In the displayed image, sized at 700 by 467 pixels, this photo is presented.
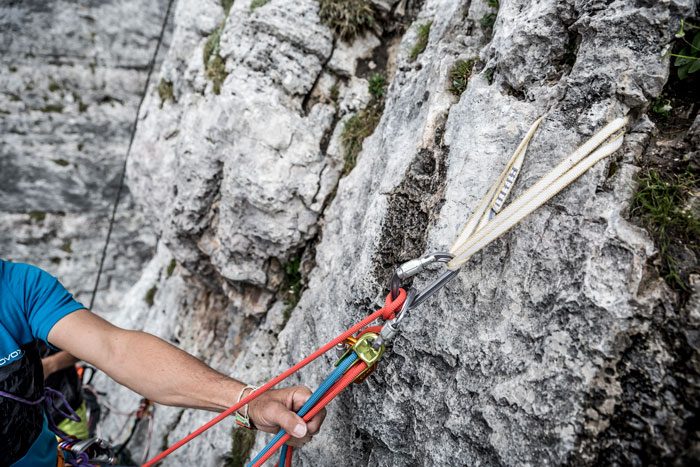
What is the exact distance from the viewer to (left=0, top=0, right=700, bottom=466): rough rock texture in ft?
4.65

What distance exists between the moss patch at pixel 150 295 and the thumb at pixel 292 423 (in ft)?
17.3

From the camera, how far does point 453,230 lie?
6.52 ft

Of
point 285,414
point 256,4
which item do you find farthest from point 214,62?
point 285,414

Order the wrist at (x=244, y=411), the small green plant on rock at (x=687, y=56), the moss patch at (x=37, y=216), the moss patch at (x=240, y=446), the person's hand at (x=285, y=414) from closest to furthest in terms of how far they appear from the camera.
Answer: the small green plant on rock at (x=687, y=56)
the person's hand at (x=285, y=414)
the wrist at (x=244, y=411)
the moss patch at (x=240, y=446)
the moss patch at (x=37, y=216)

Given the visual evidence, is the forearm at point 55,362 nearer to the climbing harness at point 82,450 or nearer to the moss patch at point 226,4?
the climbing harness at point 82,450

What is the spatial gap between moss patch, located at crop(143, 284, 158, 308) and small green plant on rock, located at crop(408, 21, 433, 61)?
5465 millimetres

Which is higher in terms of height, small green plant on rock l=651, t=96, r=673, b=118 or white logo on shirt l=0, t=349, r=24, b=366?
small green plant on rock l=651, t=96, r=673, b=118

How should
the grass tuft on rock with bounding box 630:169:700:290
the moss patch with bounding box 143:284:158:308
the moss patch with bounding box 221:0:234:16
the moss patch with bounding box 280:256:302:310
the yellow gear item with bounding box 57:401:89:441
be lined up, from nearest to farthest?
the grass tuft on rock with bounding box 630:169:700:290, the moss patch with bounding box 280:256:302:310, the yellow gear item with bounding box 57:401:89:441, the moss patch with bounding box 221:0:234:16, the moss patch with bounding box 143:284:158:308

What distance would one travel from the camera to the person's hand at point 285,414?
179 cm

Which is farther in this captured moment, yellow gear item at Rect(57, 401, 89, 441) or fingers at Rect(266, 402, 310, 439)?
yellow gear item at Rect(57, 401, 89, 441)

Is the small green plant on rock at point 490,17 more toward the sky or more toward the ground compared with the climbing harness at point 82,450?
more toward the sky

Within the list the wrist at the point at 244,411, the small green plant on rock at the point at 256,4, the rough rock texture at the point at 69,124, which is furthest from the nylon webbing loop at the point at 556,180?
the rough rock texture at the point at 69,124

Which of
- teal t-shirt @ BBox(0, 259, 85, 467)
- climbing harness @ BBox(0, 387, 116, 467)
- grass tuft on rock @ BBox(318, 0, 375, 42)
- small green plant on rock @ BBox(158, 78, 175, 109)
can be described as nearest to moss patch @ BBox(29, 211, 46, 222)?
small green plant on rock @ BBox(158, 78, 175, 109)

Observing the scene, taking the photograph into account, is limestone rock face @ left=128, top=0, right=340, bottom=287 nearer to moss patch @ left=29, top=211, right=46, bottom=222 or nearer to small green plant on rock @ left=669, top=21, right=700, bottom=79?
small green plant on rock @ left=669, top=21, right=700, bottom=79
